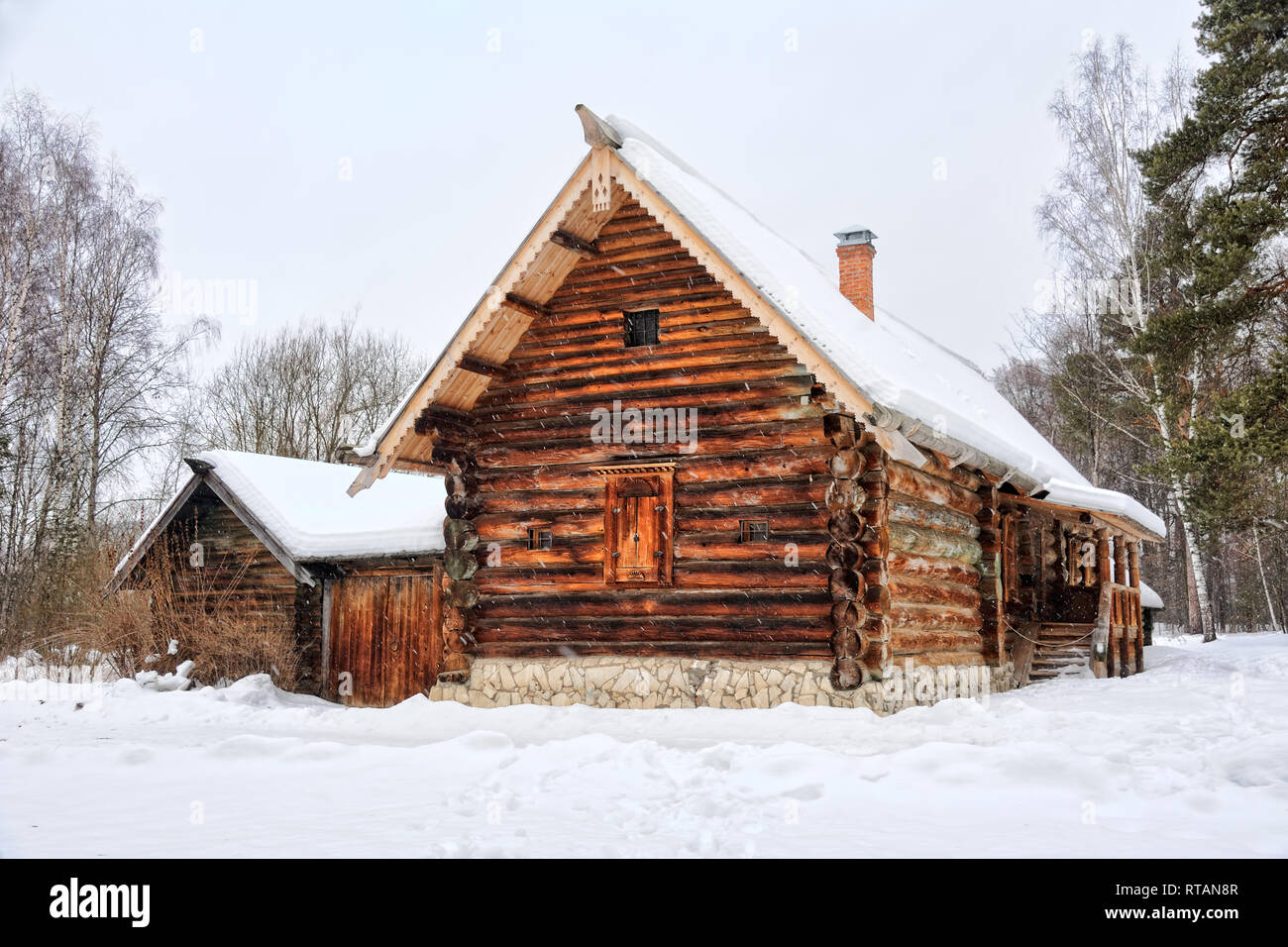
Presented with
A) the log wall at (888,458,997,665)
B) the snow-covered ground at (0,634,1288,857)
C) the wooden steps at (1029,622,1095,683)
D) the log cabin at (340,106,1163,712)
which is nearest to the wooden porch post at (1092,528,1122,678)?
the wooden steps at (1029,622,1095,683)

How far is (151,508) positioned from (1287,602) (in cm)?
4120

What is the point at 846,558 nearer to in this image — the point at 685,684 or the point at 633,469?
the point at 685,684

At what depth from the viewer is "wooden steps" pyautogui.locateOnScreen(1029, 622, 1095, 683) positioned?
56.7 feet

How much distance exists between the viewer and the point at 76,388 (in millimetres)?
24562

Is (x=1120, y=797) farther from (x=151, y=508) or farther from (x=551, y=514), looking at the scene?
(x=151, y=508)

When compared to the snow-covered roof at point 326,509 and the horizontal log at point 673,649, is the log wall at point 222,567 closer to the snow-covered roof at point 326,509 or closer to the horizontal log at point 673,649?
the snow-covered roof at point 326,509

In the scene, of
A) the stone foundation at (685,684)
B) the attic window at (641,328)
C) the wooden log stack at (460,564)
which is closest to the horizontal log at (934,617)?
the stone foundation at (685,684)

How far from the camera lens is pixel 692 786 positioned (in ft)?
23.5

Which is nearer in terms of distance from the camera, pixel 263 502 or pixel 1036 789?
pixel 1036 789

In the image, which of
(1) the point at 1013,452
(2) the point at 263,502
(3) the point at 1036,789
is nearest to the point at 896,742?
(3) the point at 1036,789

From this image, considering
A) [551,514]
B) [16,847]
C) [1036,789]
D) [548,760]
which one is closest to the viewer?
[16,847]

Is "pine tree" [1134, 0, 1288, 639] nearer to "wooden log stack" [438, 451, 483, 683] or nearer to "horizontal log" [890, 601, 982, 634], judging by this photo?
"horizontal log" [890, 601, 982, 634]

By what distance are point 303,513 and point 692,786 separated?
479 inches
